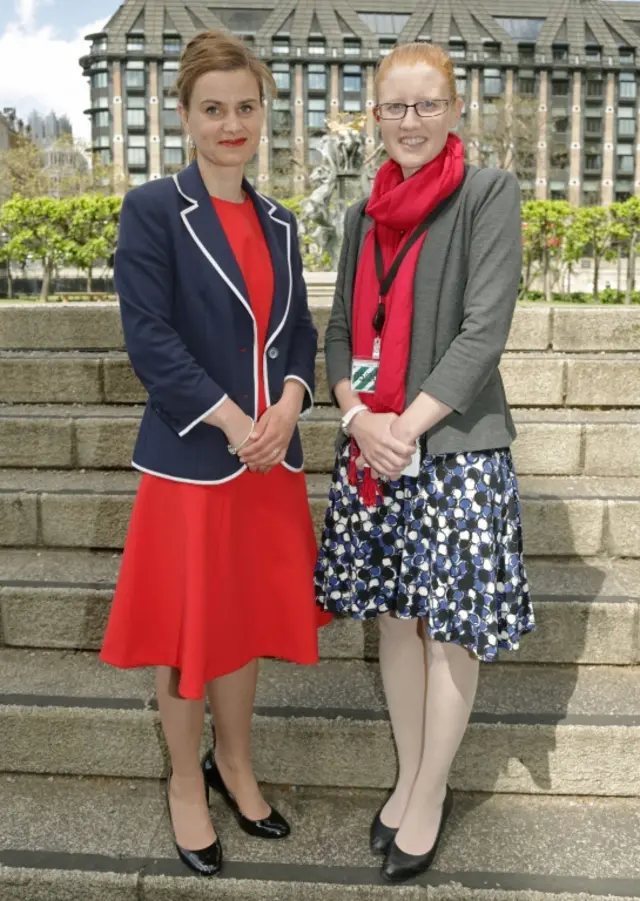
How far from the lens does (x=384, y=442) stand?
2064 mm

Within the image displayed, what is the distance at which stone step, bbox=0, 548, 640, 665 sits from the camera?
3086mm

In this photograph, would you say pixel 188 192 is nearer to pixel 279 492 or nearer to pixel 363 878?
pixel 279 492

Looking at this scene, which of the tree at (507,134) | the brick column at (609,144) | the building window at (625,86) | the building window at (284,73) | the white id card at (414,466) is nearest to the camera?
the white id card at (414,466)

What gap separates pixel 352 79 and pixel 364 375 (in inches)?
2834

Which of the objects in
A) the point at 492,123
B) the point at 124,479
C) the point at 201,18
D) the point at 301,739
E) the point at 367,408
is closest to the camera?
the point at 367,408

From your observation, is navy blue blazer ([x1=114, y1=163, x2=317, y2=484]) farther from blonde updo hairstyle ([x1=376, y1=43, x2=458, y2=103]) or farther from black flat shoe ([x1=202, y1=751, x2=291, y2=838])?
black flat shoe ([x1=202, y1=751, x2=291, y2=838])

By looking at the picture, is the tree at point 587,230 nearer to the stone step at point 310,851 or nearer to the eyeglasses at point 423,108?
the stone step at point 310,851

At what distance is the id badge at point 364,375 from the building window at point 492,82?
72.4m

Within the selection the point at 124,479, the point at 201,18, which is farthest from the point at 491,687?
the point at 201,18

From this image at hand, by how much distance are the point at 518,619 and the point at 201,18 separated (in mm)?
75371

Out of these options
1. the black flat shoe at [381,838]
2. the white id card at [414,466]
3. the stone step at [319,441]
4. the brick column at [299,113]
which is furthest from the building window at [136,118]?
the black flat shoe at [381,838]

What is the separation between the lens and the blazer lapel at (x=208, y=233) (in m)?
2.07

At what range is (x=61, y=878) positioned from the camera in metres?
2.37

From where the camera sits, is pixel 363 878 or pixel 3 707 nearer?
pixel 363 878
